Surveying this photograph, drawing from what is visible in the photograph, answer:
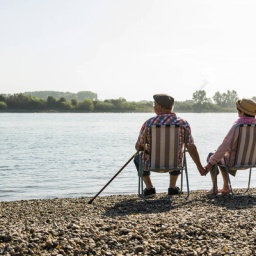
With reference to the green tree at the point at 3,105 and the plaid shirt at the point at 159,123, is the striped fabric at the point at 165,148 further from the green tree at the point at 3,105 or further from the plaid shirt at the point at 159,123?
the green tree at the point at 3,105

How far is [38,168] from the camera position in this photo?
17.9 meters

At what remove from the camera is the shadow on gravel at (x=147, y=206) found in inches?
260

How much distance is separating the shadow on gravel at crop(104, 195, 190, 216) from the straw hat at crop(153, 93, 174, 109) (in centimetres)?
142

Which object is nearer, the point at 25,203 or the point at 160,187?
the point at 25,203

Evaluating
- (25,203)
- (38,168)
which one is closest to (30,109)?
(38,168)

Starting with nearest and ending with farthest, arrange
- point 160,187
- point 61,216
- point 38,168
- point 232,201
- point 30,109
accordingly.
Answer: point 61,216 < point 232,201 < point 160,187 < point 38,168 < point 30,109

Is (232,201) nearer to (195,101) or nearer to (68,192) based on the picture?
(68,192)

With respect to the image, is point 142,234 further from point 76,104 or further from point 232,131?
point 76,104

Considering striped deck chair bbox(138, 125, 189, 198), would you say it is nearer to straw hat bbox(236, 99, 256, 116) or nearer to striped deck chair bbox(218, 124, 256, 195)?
striped deck chair bbox(218, 124, 256, 195)

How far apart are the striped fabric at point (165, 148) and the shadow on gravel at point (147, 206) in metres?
0.49

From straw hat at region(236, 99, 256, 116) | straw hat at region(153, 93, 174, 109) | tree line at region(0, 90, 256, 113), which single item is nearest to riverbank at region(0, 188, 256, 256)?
straw hat at region(153, 93, 174, 109)

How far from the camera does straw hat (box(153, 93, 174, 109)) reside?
748 cm

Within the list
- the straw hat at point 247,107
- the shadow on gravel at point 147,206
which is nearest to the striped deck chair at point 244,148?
the straw hat at point 247,107

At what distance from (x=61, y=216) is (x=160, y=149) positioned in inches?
72.6
